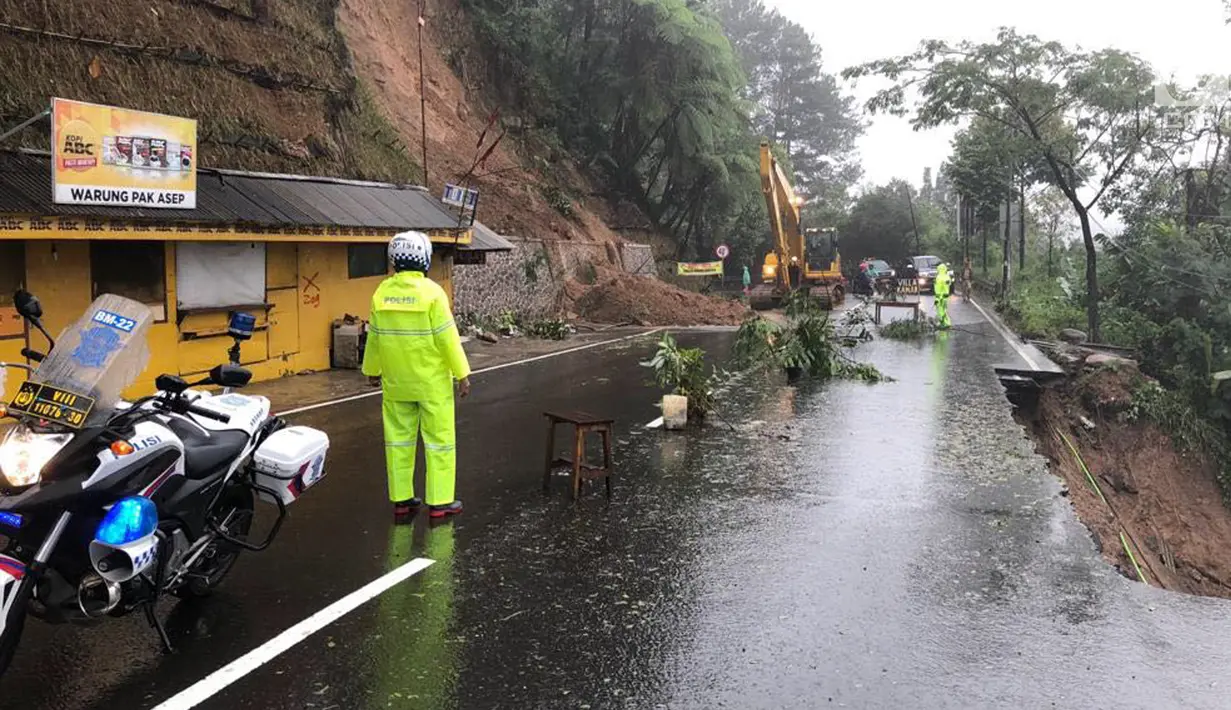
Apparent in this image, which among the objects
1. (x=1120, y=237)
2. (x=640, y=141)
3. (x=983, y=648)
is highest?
(x=640, y=141)

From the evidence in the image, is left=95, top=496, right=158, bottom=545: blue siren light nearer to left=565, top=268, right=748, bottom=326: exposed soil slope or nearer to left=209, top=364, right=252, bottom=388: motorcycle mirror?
left=209, top=364, right=252, bottom=388: motorcycle mirror

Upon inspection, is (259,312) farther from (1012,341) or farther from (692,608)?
(1012,341)

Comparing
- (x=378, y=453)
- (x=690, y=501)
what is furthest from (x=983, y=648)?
(x=378, y=453)

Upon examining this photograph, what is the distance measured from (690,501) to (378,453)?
330 cm

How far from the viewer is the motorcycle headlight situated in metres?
3.54

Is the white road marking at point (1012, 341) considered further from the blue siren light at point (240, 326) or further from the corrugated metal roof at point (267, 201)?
the blue siren light at point (240, 326)

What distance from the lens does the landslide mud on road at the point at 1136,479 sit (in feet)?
31.2

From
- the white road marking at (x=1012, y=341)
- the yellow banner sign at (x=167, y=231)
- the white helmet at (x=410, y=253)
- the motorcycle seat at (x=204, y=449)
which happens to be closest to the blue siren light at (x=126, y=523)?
the motorcycle seat at (x=204, y=449)

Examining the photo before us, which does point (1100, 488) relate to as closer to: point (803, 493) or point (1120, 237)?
point (803, 493)

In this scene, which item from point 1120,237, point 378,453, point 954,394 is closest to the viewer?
point 378,453

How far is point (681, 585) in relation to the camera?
17.4 ft

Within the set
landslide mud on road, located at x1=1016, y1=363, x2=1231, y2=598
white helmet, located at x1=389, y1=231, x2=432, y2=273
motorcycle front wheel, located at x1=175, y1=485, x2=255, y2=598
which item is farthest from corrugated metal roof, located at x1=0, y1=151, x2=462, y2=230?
landslide mud on road, located at x1=1016, y1=363, x2=1231, y2=598

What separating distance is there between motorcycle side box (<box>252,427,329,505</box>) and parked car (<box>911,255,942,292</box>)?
132 feet

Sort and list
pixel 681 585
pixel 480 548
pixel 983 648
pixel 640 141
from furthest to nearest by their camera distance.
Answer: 1. pixel 640 141
2. pixel 480 548
3. pixel 681 585
4. pixel 983 648
